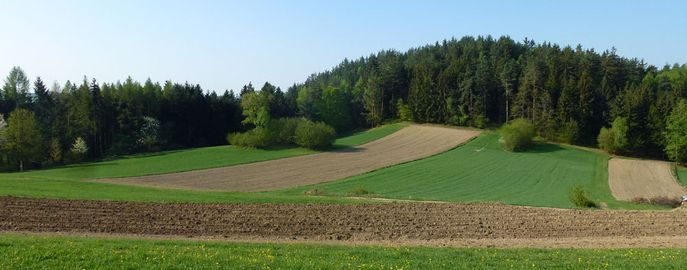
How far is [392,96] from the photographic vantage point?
123750 millimetres

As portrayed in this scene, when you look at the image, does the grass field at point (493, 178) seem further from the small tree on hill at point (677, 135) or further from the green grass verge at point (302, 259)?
the green grass verge at point (302, 259)

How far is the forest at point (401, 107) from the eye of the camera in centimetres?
7931

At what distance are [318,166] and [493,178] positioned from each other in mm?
22416

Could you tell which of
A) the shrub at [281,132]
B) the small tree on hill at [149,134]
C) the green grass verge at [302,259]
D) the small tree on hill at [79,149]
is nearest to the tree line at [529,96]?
the shrub at [281,132]

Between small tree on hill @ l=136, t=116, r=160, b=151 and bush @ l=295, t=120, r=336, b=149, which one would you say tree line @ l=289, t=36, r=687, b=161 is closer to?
bush @ l=295, t=120, r=336, b=149

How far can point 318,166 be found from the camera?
70312 mm

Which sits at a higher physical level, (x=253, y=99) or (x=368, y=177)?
(x=253, y=99)

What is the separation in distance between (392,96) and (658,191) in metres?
73.3

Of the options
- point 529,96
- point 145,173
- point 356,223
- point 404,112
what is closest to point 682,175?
point 529,96

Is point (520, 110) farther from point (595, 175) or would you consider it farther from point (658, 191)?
point (658, 191)

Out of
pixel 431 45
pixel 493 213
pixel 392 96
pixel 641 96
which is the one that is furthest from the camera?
pixel 431 45

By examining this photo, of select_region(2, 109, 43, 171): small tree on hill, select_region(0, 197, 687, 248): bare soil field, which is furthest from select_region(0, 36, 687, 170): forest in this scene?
select_region(0, 197, 687, 248): bare soil field

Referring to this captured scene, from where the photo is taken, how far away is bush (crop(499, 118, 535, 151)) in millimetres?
81438

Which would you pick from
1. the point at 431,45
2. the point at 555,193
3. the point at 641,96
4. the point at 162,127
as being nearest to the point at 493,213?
the point at 555,193
